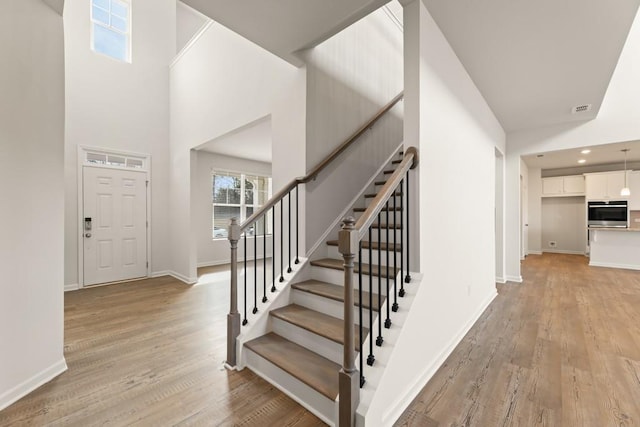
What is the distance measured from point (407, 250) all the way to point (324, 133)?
158 cm

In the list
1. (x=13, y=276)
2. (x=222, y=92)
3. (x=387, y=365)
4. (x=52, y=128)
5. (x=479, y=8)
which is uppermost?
(x=222, y=92)

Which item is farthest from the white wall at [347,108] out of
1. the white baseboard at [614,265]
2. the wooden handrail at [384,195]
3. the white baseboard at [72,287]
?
the white baseboard at [614,265]

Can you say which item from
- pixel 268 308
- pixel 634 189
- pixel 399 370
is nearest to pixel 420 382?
pixel 399 370

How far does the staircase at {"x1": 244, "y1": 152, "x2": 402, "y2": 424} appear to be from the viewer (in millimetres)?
1658

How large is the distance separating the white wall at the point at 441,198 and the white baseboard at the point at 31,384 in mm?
2293

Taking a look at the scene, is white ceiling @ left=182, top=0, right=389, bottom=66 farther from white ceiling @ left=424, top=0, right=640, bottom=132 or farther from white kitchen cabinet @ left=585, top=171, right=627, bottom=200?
white kitchen cabinet @ left=585, top=171, right=627, bottom=200

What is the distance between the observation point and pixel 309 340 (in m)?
2.04

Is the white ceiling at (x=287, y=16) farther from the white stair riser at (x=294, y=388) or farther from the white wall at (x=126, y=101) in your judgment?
the white wall at (x=126, y=101)

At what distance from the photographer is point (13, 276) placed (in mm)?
1839

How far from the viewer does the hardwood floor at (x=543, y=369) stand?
64.7 inches

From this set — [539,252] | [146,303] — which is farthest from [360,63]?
[539,252]

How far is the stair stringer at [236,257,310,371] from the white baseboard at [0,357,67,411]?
1344 mm

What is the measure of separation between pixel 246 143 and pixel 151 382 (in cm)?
401

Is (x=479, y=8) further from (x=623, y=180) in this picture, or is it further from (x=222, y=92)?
(x=623, y=180)
